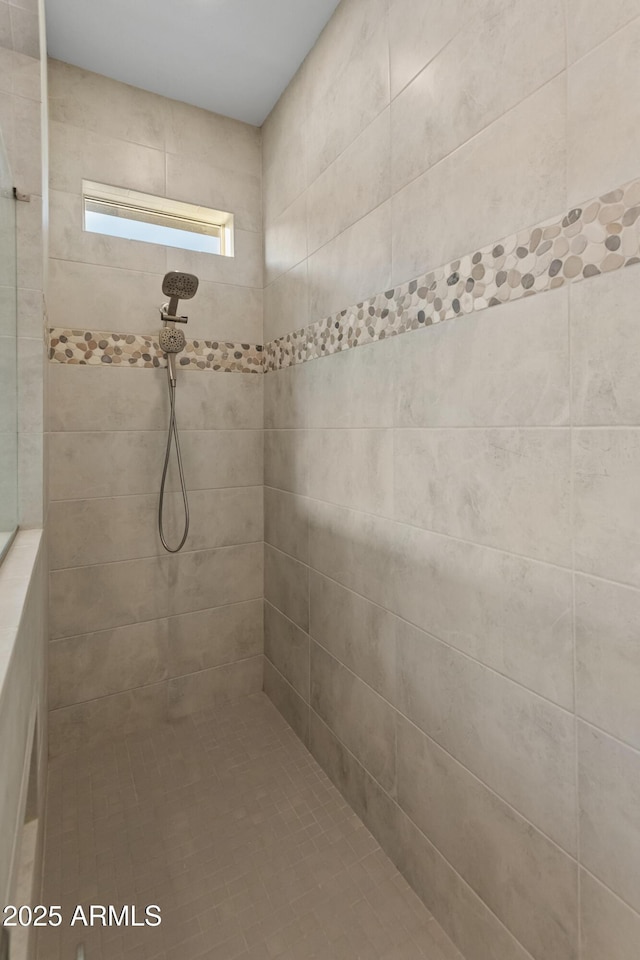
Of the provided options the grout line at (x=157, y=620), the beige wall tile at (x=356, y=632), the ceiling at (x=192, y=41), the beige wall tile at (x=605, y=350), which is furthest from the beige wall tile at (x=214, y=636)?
the ceiling at (x=192, y=41)

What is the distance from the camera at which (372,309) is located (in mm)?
1495

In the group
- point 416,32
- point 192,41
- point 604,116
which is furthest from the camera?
point 192,41

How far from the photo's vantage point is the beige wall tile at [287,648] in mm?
2010

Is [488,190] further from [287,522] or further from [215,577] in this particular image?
[215,577]

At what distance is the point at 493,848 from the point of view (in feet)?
3.61

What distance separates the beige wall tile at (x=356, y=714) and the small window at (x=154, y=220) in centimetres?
196

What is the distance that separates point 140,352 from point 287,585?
4.07ft

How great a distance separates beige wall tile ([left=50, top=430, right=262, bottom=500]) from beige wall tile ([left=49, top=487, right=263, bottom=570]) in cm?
5

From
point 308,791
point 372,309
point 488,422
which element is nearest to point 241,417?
point 372,309

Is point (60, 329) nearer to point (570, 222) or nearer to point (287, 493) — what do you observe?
point (287, 493)

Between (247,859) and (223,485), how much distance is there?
4.77ft

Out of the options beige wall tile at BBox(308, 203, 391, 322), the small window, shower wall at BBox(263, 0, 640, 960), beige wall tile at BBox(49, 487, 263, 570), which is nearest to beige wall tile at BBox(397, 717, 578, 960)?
shower wall at BBox(263, 0, 640, 960)

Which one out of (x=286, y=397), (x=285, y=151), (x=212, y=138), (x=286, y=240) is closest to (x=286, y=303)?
(x=286, y=240)

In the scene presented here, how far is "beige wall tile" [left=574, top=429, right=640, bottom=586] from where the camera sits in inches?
32.4
